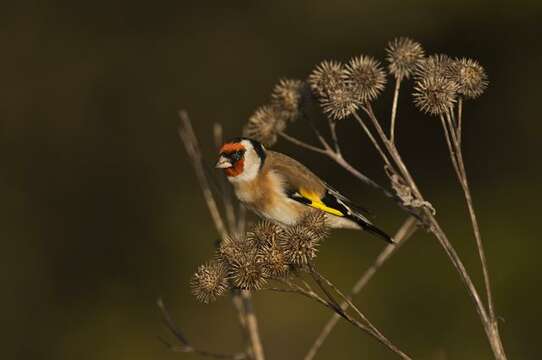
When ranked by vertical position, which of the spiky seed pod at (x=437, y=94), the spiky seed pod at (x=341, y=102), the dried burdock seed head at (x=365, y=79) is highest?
the spiky seed pod at (x=437, y=94)

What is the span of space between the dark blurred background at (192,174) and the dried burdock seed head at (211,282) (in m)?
3.55

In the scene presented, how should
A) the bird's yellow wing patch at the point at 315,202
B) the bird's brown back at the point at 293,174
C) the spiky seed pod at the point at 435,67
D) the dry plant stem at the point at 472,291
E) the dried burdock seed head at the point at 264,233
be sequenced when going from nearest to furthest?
1. the dry plant stem at the point at 472,291
2. the dried burdock seed head at the point at 264,233
3. the spiky seed pod at the point at 435,67
4. the bird's yellow wing patch at the point at 315,202
5. the bird's brown back at the point at 293,174

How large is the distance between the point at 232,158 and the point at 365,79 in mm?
1049

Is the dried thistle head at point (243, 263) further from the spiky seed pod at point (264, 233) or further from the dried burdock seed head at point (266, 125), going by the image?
the dried burdock seed head at point (266, 125)

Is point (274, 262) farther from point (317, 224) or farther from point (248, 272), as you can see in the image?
point (317, 224)

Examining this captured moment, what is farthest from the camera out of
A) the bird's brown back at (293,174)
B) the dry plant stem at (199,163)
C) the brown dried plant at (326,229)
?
the bird's brown back at (293,174)

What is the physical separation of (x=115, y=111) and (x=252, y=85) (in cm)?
152

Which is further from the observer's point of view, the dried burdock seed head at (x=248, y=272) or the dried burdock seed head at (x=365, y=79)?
the dried burdock seed head at (x=365, y=79)

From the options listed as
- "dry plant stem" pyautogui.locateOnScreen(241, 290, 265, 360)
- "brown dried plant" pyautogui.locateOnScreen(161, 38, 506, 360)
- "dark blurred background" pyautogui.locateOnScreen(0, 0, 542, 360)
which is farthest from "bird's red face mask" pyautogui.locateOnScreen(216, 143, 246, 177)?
"dark blurred background" pyautogui.locateOnScreen(0, 0, 542, 360)

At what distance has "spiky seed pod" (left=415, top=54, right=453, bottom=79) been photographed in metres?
3.01

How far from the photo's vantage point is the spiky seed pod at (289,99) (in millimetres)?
3605

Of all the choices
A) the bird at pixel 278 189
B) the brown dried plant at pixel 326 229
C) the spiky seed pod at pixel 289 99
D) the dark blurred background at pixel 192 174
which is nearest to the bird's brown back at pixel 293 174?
the bird at pixel 278 189

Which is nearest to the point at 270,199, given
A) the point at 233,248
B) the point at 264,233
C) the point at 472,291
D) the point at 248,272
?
the point at 264,233

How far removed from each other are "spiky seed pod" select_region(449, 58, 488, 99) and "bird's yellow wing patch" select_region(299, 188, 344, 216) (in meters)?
0.96
